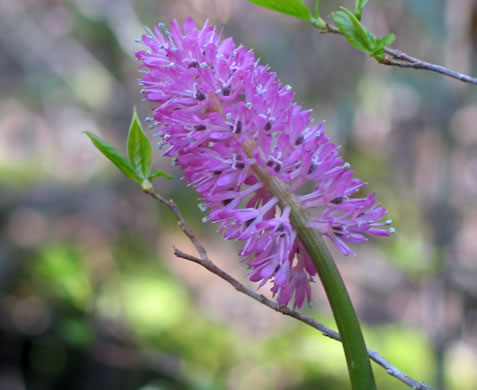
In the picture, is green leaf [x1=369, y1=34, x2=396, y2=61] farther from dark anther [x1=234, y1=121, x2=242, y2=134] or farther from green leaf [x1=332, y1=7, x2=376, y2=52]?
dark anther [x1=234, y1=121, x2=242, y2=134]

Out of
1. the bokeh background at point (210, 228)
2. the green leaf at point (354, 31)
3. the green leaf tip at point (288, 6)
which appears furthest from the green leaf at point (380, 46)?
the bokeh background at point (210, 228)

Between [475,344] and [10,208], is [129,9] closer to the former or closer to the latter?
[10,208]

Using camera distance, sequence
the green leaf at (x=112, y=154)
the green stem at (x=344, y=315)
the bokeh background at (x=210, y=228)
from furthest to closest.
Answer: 1. the bokeh background at (x=210, y=228)
2. the green leaf at (x=112, y=154)
3. the green stem at (x=344, y=315)

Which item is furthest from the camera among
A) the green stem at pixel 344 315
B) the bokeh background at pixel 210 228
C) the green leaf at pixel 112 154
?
the bokeh background at pixel 210 228

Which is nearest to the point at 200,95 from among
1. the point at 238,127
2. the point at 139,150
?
the point at 238,127

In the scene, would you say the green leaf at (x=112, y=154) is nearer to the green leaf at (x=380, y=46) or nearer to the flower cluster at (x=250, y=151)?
the flower cluster at (x=250, y=151)

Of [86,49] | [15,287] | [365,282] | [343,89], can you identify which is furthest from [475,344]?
[86,49]

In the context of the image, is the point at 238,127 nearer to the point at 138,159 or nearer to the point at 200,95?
the point at 200,95

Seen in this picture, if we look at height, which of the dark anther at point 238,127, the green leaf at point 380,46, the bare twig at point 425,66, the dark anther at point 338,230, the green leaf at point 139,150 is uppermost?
the bare twig at point 425,66
